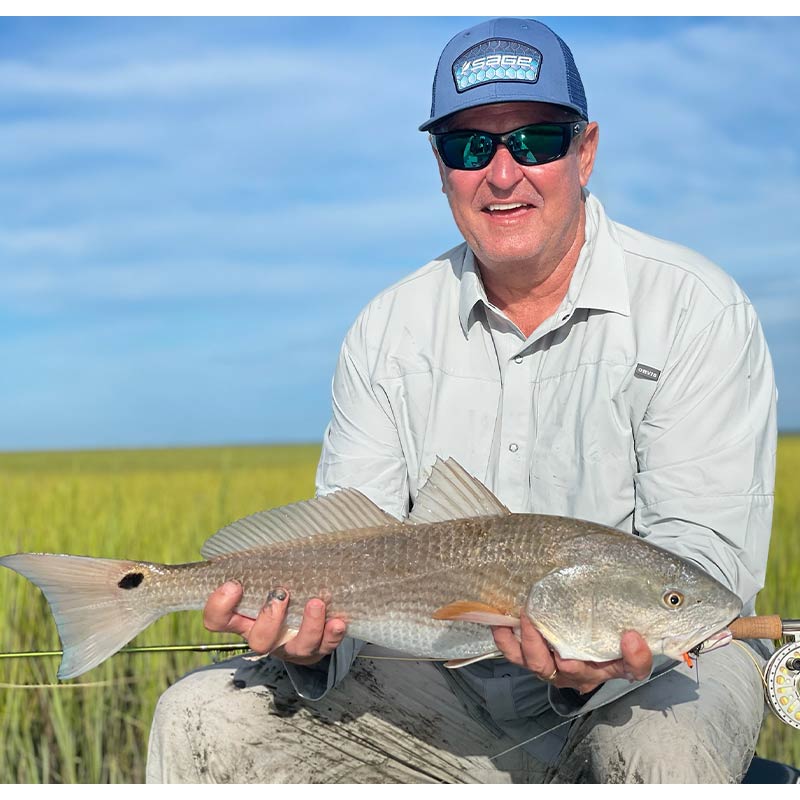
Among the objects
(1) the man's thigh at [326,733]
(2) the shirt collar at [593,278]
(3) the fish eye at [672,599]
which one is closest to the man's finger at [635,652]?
(3) the fish eye at [672,599]

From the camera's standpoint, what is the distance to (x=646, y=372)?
3607 millimetres

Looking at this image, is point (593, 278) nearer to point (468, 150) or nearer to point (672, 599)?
point (468, 150)

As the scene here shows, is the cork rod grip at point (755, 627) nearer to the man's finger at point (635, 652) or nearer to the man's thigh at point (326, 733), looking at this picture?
the man's finger at point (635, 652)

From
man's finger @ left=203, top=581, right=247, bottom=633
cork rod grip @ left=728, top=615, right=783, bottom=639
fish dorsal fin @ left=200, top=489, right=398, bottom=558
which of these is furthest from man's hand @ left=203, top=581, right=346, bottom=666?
cork rod grip @ left=728, top=615, right=783, bottom=639

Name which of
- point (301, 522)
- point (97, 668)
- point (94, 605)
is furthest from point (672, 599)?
point (97, 668)

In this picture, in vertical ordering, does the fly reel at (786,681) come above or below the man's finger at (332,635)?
below

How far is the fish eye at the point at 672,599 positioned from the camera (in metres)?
2.78

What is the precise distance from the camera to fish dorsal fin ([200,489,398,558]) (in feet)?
10.5

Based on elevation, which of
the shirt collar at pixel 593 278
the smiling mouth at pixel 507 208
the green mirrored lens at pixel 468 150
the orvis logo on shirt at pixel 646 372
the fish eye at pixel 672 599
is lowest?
the fish eye at pixel 672 599

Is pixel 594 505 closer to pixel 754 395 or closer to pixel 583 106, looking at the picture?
pixel 754 395

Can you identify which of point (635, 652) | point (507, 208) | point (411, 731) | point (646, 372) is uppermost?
point (507, 208)

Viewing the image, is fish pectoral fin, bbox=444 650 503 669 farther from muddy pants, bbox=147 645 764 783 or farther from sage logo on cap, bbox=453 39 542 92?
sage logo on cap, bbox=453 39 542 92

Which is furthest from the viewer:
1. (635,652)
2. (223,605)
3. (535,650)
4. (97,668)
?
(97,668)

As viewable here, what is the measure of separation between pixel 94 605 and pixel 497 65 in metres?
2.38
